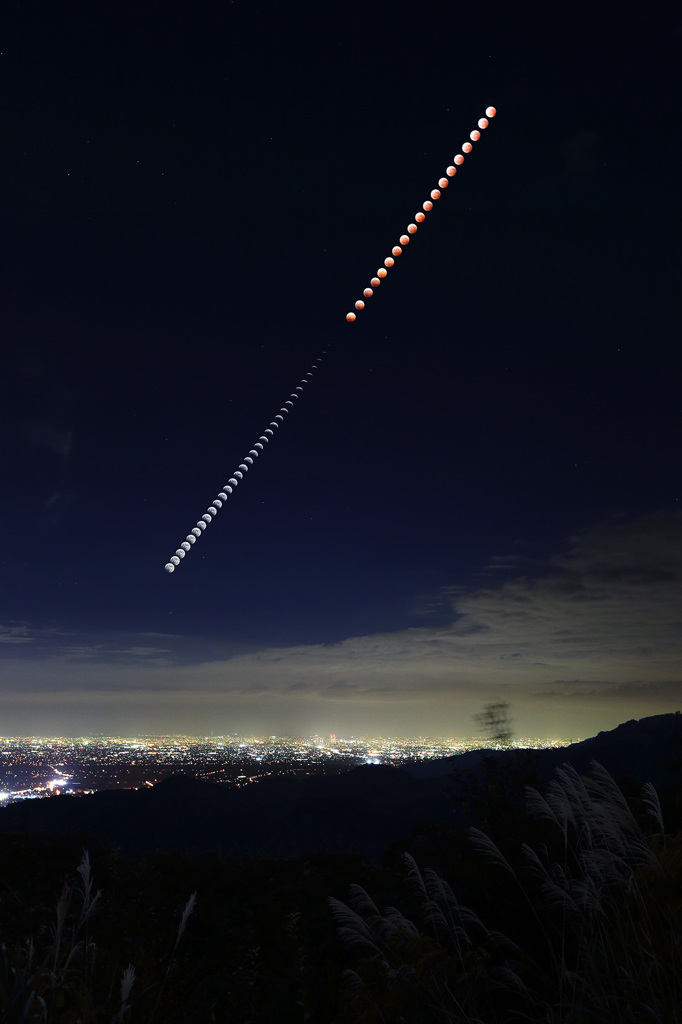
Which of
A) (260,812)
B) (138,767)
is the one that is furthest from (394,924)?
(138,767)

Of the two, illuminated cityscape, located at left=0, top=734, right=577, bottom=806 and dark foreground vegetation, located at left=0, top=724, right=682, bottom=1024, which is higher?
dark foreground vegetation, located at left=0, top=724, right=682, bottom=1024

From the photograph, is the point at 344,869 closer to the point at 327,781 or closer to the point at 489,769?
the point at 489,769

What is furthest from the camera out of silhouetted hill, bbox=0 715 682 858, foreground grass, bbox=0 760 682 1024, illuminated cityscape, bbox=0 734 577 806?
illuminated cityscape, bbox=0 734 577 806

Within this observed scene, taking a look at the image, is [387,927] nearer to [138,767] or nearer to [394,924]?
[394,924]

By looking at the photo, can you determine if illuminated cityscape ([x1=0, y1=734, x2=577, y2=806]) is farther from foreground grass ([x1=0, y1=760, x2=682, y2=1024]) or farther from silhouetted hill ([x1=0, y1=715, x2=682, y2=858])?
foreground grass ([x1=0, y1=760, x2=682, y2=1024])

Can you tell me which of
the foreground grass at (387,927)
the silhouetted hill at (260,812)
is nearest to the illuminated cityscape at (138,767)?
the silhouetted hill at (260,812)

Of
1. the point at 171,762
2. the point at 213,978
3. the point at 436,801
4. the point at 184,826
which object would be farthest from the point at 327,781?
the point at 213,978

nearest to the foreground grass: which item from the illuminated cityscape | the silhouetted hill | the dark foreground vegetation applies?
the dark foreground vegetation

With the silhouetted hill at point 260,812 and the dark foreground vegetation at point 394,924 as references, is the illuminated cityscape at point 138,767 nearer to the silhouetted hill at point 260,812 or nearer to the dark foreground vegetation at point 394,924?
the silhouetted hill at point 260,812
